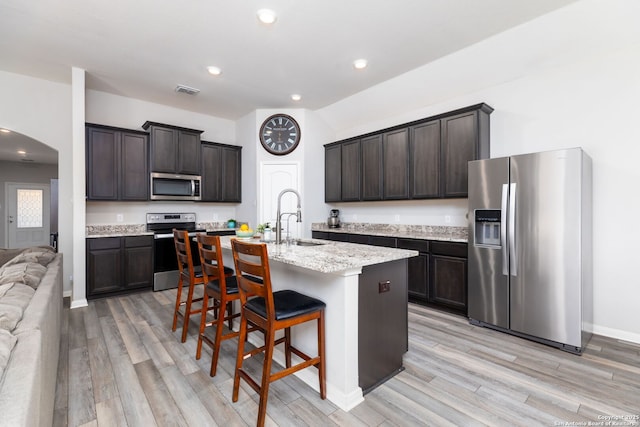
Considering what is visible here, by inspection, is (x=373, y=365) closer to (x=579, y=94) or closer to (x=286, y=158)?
(x=579, y=94)

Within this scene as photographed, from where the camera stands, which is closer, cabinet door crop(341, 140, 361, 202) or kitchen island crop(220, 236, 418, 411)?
kitchen island crop(220, 236, 418, 411)

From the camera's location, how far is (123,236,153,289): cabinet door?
172 inches

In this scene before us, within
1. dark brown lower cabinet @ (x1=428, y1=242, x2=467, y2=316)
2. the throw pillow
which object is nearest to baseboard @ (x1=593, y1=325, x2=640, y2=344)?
dark brown lower cabinet @ (x1=428, y1=242, x2=467, y2=316)

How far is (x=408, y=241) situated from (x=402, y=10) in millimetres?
2584

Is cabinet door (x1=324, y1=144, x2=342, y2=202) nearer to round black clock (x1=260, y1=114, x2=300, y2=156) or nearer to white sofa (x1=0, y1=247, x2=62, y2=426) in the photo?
round black clock (x1=260, y1=114, x2=300, y2=156)

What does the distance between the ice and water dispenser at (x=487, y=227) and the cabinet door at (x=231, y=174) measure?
4.15 meters

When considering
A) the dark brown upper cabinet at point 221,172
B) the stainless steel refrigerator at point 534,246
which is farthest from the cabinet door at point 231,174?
the stainless steel refrigerator at point 534,246

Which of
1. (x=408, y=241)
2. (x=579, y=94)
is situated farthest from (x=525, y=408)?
(x=579, y=94)

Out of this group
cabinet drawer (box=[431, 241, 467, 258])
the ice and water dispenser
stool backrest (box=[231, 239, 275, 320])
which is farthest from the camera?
cabinet drawer (box=[431, 241, 467, 258])

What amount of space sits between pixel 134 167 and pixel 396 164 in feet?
13.1

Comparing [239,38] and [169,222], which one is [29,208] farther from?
[239,38]

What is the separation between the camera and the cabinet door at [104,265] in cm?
409

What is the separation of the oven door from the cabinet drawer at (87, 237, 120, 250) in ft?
1.61

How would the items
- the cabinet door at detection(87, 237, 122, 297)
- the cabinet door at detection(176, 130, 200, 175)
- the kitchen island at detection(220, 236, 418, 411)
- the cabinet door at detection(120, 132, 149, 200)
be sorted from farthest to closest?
the cabinet door at detection(176, 130, 200, 175) < the cabinet door at detection(120, 132, 149, 200) < the cabinet door at detection(87, 237, 122, 297) < the kitchen island at detection(220, 236, 418, 411)
